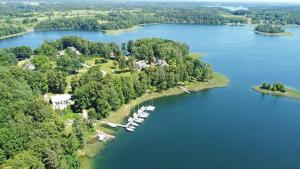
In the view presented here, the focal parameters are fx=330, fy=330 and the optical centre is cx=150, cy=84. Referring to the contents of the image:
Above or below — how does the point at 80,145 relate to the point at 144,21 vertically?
below

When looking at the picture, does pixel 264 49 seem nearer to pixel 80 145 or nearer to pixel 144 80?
pixel 144 80

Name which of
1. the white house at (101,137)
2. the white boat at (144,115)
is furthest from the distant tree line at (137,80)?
the white house at (101,137)

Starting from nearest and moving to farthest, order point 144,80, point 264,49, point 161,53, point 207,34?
1. point 144,80
2. point 161,53
3. point 264,49
4. point 207,34

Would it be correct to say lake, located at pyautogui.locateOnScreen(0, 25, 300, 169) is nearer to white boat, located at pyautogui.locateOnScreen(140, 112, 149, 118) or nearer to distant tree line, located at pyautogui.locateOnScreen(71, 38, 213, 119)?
white boat, located at pyautogui.locateOnScreen(140, 112, 149, 118)

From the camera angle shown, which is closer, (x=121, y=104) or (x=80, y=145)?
(x=80, y=145)

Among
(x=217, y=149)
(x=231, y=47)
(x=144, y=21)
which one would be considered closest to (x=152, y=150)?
(x=217, y=149)

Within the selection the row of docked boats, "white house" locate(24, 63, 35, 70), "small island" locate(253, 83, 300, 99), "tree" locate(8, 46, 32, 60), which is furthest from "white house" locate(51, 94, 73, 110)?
"small island" locate(253, 83, 300, 99)
